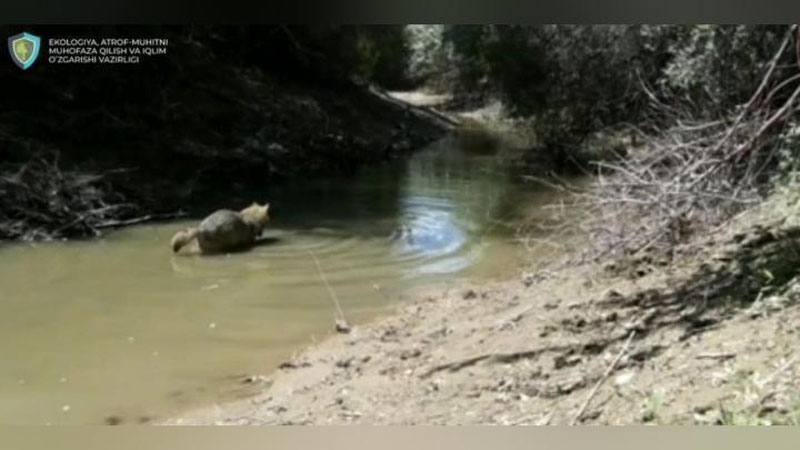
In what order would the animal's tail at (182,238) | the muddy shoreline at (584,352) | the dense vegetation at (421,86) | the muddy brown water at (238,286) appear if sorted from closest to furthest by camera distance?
the muddy shoreline at (584,352)
the muddy brown water at (238,286)
the dense vegetation at (421,86)
the animal's tail at (182,238)

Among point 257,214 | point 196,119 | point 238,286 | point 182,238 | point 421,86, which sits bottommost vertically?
point 238,286

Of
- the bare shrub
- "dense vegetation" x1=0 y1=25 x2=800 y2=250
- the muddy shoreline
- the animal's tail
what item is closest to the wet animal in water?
the animal's tail

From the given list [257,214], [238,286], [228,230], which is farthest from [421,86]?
[238,286]

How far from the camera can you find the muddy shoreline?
290 centimetres

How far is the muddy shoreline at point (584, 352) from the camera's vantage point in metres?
2.90

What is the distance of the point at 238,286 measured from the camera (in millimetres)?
3316

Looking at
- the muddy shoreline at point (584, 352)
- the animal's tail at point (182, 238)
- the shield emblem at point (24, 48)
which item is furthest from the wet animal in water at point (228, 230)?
the shield emblem at point (24, 48)

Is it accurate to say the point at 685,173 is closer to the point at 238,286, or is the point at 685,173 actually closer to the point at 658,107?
the point at 658,107

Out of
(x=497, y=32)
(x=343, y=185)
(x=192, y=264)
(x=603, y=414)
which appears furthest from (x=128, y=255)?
(x=603, y=414)

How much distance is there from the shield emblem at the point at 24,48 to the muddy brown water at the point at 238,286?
2.50 feet

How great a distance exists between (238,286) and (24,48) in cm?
109

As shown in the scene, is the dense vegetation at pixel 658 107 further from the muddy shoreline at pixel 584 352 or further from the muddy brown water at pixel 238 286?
the muddy brown water at pixel 238 286

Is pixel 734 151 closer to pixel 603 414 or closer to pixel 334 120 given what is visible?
pixel 603 414

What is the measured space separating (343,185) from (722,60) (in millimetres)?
1459
